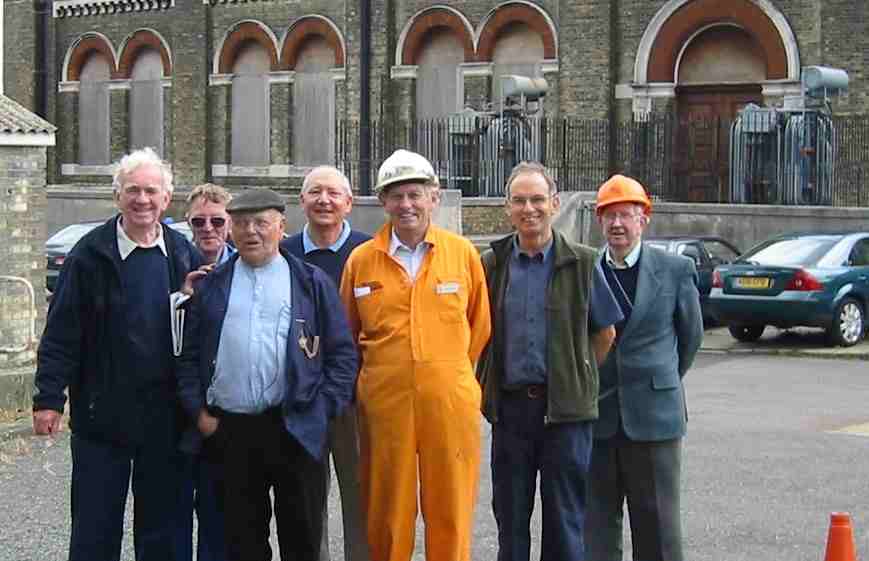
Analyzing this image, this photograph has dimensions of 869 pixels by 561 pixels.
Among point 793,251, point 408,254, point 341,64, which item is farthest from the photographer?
point 341,64

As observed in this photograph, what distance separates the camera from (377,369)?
6.96 metres

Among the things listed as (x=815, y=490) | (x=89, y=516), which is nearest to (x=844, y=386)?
(x=815, y=490)

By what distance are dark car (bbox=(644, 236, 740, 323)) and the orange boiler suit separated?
1485cm

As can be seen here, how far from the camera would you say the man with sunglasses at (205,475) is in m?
7.18

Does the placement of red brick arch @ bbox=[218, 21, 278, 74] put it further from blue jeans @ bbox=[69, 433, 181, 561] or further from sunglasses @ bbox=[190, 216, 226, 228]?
blue jeans @ bbox=[69, 433, 181, 561]

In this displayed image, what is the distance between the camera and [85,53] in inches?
1558

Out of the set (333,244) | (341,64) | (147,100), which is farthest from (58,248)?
(333,244)

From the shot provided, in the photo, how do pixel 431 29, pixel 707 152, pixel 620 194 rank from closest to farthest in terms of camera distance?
pixel 620 194
pixel 707 152
pixel 431 29

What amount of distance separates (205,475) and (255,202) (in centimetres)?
138

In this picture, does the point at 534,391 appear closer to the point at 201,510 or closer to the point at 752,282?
the point at 201,510

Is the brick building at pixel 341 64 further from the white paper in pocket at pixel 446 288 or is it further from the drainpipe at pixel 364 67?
the white paper in pocket at pixel 446 288

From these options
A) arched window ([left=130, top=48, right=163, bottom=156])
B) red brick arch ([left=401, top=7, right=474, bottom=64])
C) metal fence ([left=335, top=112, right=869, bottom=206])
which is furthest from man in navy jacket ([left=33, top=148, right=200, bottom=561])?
arched window ([left=130, top=48, right=163, bottom=156])

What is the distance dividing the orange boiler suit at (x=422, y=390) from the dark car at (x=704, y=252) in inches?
585

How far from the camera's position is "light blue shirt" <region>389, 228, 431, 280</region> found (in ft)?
23.1
